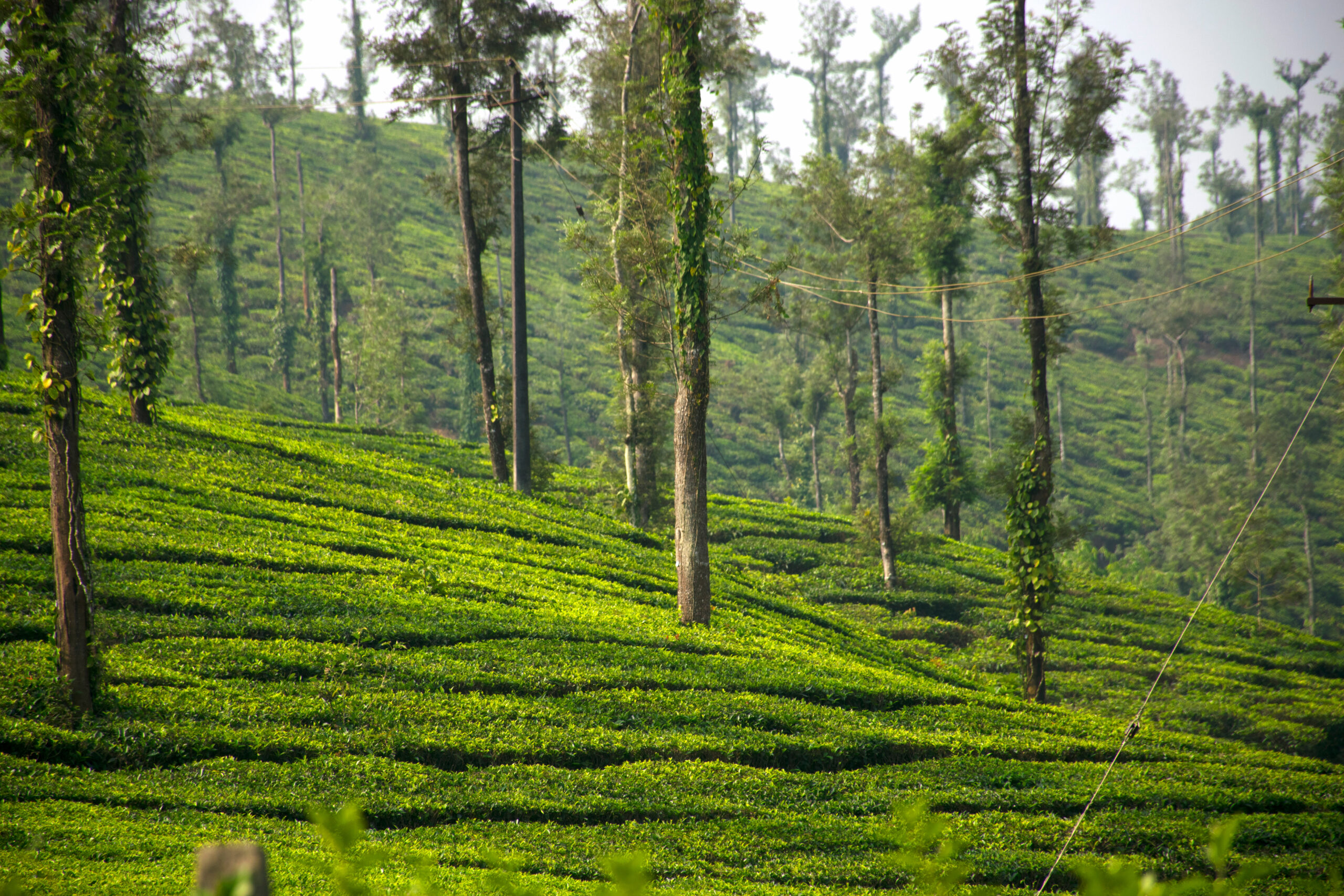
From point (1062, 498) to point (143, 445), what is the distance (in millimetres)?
63042

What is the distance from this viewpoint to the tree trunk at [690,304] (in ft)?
54.3

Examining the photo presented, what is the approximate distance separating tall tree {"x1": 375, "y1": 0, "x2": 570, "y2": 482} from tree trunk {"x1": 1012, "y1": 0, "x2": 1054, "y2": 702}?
14.7 meters


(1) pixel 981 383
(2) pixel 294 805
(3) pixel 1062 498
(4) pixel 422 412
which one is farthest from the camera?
(1) pixel 981 383

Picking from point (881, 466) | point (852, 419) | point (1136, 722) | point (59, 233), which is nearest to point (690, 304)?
point (59, 233)

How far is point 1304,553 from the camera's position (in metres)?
57.6

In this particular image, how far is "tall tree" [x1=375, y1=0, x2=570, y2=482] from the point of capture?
23859mm

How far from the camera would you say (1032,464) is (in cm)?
1877

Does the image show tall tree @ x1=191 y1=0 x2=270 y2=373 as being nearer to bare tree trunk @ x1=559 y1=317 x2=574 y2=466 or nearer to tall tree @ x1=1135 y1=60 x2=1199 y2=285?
bare tree trunk @ x1=559 y1=317 x2=574 y2=466

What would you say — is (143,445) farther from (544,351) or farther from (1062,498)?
(1062,498)

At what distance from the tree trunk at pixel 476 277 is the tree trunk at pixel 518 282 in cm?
129

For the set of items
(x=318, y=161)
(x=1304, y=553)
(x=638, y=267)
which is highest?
(x=318, y=161)

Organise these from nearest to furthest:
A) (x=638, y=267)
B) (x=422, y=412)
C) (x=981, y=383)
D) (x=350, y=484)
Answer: (x=638, y=267), (x=350, y=484), (x=422, y=412), (x=981, y=383)

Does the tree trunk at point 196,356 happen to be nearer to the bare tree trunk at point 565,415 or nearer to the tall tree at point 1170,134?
the bare tree trunk at point 565,415

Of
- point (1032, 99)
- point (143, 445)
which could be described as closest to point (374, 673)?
point (143, 445)
